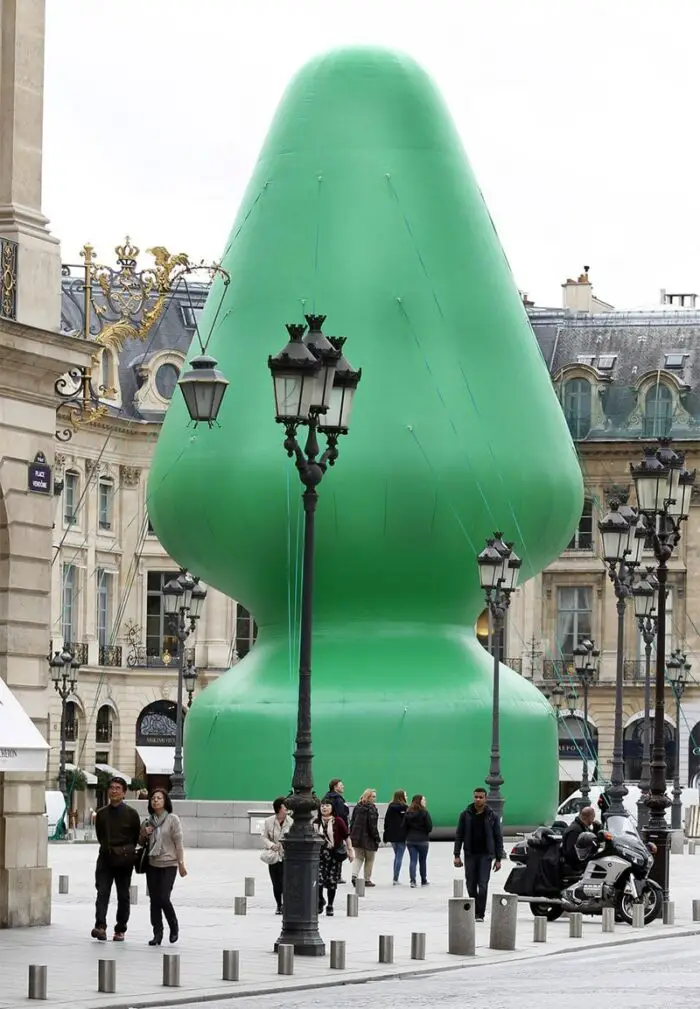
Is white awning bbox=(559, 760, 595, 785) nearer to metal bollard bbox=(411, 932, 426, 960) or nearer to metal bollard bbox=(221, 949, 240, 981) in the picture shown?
metal bollard bbox=(411, 932, 426, 960)

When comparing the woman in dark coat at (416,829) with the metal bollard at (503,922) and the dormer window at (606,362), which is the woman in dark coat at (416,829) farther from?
the dormer window at (606,362)

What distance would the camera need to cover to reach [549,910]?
2477cm

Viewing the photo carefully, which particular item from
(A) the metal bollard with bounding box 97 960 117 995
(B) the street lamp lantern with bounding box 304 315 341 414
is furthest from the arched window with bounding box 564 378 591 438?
(A) the metal bollard with bounding box 97 960 117 995

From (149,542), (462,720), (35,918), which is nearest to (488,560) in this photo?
(462,720)

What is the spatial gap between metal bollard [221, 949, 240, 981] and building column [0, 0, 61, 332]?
588 centimetres

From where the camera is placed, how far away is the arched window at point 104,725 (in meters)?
73.2

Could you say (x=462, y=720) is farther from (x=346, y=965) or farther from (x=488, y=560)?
(x=346, y=965)

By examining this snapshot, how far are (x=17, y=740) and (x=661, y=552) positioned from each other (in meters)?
8.44

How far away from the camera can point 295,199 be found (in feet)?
134

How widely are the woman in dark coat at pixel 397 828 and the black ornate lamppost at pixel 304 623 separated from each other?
11.2 m

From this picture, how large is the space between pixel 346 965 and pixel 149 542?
56.6 metres

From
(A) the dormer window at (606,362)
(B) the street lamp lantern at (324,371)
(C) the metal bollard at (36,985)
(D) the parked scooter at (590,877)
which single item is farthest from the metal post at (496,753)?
(A) the dormer window at (606,362)

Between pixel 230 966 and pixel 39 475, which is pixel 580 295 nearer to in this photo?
pixel 39 475

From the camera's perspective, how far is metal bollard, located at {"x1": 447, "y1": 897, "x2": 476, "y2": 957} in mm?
20188
